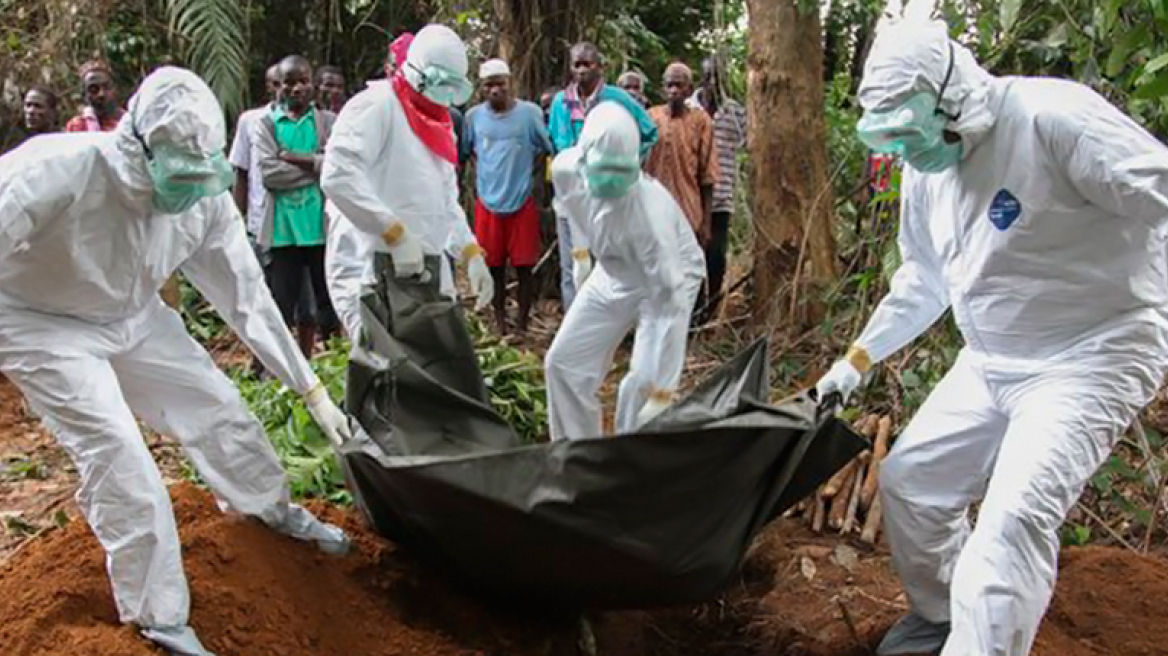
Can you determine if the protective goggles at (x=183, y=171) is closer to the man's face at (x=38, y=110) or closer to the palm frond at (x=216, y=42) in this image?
the man's face at (x=38, y=110)

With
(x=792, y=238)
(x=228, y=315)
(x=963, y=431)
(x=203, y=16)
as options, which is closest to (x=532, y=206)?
(x=792, y=238)

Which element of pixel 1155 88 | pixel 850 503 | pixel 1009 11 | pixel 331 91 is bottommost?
pixel 850 503

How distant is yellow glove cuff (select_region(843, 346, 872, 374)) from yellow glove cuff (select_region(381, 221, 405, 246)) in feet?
5.89

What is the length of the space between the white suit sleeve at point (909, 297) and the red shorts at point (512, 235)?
11.7 feet

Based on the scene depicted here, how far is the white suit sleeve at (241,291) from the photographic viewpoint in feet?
10.4

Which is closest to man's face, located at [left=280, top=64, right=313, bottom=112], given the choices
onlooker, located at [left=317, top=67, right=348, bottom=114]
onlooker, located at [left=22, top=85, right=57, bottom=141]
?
onlooker, located at [left=317, top=67, right=348, bottom=114]

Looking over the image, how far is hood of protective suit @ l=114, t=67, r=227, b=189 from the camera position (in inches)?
106

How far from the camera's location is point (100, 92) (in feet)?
17.5

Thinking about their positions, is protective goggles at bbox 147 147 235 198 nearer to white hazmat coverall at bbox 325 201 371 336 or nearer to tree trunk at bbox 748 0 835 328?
white hazmat coverall at bbox 325 201 371 336

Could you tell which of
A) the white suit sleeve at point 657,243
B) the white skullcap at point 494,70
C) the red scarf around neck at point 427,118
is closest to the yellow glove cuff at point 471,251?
the red scarf around neck at point 427,118

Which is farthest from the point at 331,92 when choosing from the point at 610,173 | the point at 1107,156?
the point at 1107,156

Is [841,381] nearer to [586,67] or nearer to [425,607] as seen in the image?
[425,607]

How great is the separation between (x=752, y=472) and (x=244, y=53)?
253 inches

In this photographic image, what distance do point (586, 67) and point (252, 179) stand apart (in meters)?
1.84
